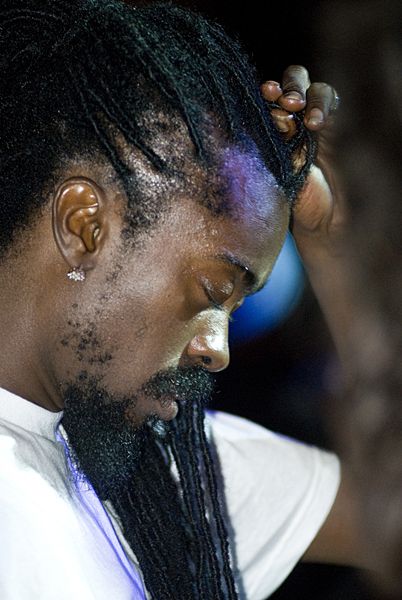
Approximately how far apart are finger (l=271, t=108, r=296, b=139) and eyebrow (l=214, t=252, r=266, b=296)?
29cm

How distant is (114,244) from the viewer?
3.47 ft

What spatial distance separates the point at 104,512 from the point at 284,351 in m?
1.60

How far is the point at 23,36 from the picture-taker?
44.1 inches

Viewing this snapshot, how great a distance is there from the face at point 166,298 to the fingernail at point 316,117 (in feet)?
0.64

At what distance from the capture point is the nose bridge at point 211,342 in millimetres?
1121

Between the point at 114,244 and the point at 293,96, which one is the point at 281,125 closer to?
the point at 293,96

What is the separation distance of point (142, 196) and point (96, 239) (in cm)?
8

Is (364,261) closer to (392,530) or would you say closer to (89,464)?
(392,530)

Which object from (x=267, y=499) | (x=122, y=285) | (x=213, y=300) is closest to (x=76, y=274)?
(x=122, y=285)

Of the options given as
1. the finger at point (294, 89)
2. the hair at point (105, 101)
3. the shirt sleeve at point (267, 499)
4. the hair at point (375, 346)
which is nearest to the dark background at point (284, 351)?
the hair at point (375, 346)

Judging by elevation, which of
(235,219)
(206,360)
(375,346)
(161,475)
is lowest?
(161,475)

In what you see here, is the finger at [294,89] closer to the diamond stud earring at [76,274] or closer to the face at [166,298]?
the face at [166,298]

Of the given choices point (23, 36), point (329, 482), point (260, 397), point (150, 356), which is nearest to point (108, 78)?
point (23, 36)

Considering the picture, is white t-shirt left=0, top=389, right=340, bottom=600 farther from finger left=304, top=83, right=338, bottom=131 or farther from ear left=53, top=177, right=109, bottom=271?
finger left=304, top=83, right=338, bottom=131
